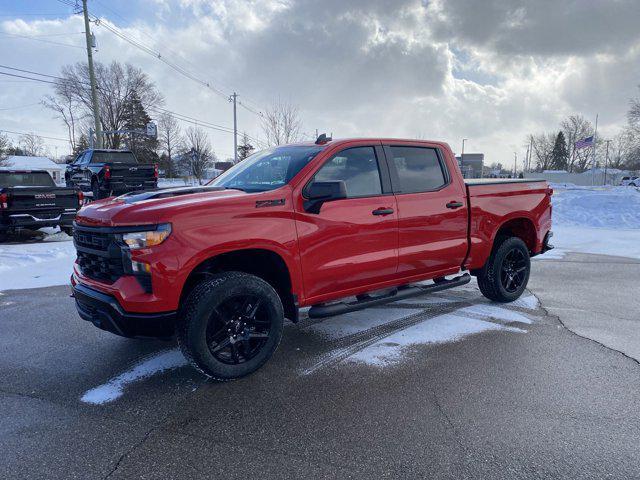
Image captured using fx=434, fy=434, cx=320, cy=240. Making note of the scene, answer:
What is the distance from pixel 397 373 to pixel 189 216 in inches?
82.2

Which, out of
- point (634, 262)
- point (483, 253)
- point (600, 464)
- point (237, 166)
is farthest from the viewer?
point (634, 262)

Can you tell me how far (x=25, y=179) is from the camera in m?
10.8

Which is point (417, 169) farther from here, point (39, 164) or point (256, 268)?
point (39, 164)

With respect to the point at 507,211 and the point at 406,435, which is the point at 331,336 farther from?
the point at 507,211

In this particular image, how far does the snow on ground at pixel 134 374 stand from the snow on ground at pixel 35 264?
366 cm

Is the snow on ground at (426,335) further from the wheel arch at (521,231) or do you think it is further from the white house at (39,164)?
the white house at (39,164)

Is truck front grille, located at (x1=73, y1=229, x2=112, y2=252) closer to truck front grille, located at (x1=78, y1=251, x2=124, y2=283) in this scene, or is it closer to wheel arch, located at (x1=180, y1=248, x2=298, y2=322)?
truck front grille, located at (x1=78, y1=251, x2=124, y2=283)

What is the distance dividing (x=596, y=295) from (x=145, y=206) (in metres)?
5.81

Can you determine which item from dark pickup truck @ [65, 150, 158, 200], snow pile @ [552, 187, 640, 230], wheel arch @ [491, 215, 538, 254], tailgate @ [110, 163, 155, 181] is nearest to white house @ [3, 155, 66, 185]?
dark pickup truck @ [65, 150, 158, 200]

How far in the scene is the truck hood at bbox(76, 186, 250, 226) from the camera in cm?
310

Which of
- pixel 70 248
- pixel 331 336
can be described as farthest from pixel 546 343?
pixel 70 248

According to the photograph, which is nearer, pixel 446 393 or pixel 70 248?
pixel 446 393

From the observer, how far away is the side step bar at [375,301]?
3.86 m

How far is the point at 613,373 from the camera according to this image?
357 centimetres
